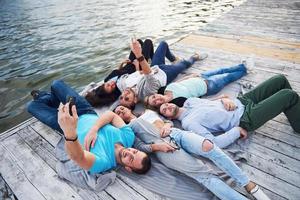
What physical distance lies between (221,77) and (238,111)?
127 centimetres

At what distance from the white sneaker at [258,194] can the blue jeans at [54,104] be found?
260 centimetres

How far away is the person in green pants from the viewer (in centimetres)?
356

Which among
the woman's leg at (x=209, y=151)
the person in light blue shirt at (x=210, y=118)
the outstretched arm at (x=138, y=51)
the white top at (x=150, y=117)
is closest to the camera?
the woman's leg at (x=209, y=151)

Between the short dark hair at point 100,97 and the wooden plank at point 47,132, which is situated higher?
the short dark hair at point 100,97

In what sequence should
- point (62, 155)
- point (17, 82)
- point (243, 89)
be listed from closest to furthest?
point (62, 155) → point (243, 89) → point (17, 82)

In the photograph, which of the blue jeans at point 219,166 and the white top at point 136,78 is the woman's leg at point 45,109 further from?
the blue jeans at point 219,166

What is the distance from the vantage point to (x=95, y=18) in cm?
1359

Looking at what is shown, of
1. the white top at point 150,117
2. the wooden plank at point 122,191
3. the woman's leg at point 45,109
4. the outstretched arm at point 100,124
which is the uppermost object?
the outstretched arm at point 100,124

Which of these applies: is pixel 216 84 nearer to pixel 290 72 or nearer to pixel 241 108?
pixel 241 108

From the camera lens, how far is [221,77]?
16.2 feet

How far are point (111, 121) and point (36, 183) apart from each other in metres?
1.22

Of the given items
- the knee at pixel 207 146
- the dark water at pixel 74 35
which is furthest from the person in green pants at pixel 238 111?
the dark water at pixel 74 35

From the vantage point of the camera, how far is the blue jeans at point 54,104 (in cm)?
423

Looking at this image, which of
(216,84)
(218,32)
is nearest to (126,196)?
(216,84)
